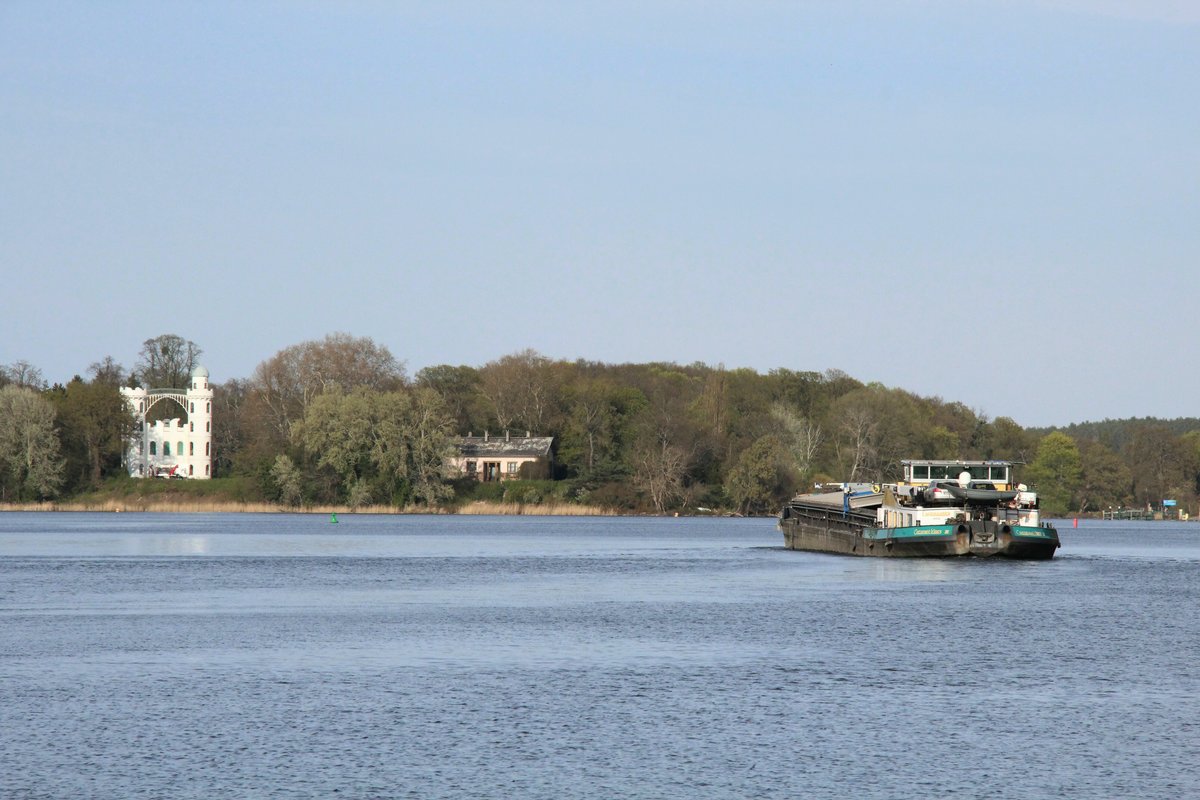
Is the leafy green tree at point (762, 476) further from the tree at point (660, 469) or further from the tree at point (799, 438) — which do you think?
the tree at point (799, 438)

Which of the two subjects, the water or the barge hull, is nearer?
the water

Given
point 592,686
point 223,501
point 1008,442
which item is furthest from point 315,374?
point 592,686

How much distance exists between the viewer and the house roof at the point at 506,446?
161 m

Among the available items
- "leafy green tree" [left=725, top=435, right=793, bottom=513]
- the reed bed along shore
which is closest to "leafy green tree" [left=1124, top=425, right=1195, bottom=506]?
"leafy green tree" [left=725, top=435, right=793, bottom=513]

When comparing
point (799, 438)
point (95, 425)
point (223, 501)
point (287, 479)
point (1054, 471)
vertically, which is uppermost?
point (95, 425)

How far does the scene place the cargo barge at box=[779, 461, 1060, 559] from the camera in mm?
72688

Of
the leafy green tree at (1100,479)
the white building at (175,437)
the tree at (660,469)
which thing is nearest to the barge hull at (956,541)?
the tree at (660,469)

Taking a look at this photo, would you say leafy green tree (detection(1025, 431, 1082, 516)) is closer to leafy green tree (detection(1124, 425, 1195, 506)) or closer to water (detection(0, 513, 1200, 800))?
leafy green tree (detection(1124, 425, 1195, 506))

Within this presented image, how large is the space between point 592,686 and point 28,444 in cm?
12564

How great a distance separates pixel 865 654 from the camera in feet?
123

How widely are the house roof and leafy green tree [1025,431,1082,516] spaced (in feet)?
185

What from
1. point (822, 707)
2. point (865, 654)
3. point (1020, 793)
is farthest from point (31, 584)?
point (1020, 793)

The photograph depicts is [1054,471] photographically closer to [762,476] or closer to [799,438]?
[799,438]

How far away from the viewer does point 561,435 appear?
549 ft
